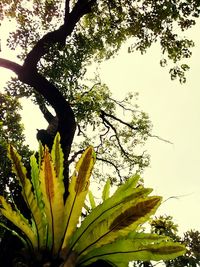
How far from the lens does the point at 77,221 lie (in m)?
2.04

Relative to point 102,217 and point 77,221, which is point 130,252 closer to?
point 102,217

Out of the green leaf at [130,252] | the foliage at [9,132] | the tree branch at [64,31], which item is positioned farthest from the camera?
the foliage at [9,132]

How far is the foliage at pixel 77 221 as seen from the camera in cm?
198

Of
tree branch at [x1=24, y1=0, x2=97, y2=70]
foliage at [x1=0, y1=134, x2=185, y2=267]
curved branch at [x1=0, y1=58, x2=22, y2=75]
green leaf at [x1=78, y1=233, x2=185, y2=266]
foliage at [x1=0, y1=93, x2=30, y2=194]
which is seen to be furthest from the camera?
foliage at [x1=0, y1=93, x2=30, y2=194]

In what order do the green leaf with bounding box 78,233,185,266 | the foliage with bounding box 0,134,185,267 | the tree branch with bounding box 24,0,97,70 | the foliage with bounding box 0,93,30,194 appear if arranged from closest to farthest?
the foliage with bounding box 0,134,185,267
the green leaf with bounding box 78,233,185,266
the tree branch with bounding box 24,0,97,70
the foliage with bounding box 0,93,30,194

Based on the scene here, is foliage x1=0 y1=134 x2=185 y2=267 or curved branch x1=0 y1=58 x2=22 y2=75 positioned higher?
curved branch x1=0 y1=58 x2=22 y2=75

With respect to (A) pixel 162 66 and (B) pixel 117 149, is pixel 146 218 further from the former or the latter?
(B) pixel 117 149

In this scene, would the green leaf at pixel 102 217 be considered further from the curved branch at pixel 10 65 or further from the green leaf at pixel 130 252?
the curved branch at pixel 10 65

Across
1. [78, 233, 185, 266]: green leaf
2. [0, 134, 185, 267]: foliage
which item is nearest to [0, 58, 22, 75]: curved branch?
[0, 134, 185, 267]: foliage

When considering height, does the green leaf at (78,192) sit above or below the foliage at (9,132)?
below

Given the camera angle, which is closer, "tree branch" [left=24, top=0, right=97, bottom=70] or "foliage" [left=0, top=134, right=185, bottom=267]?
"foliage" [left=0, top=134, right=185, bottom=267]

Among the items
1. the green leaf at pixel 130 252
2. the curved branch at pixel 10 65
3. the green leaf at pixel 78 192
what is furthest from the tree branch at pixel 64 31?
the green leaf at pixel 130 252

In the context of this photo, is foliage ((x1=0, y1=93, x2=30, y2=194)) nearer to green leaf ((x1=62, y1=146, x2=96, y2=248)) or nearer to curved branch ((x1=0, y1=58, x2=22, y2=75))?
curved branch ((x1=0, y1=58, x2=22, y2=75))

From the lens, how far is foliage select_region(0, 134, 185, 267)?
6.49ft
